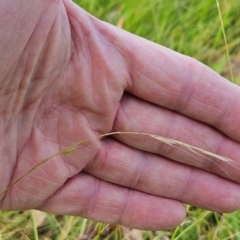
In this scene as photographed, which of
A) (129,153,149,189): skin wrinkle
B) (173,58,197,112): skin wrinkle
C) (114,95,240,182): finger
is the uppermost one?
(173,58,197,112): skin wrinkle

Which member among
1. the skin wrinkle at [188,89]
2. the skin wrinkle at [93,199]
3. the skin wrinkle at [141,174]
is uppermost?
the skin wrinkle at [188,89]

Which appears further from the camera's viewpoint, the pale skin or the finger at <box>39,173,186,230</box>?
the finger at <box>39,173,186,230</box>

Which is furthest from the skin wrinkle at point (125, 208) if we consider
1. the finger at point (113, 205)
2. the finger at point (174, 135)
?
the finger at point (174, 135)

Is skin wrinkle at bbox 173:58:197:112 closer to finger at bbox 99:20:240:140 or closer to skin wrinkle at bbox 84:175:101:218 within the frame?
finger at bbox 99:20:240:140

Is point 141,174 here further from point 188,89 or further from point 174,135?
point 188,89

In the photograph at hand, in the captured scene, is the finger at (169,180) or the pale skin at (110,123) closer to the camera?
the pale skin at (110,123)

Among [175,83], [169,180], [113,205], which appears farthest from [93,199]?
[175,83]

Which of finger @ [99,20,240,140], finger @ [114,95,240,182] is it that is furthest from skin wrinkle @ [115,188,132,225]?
finger @ [99,20,240,140]

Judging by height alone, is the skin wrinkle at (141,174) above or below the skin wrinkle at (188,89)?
below

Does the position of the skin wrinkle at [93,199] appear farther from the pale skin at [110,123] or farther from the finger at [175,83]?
Result: the finger at [175,83]
